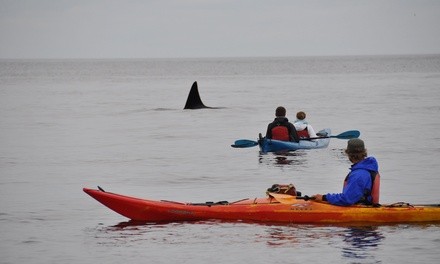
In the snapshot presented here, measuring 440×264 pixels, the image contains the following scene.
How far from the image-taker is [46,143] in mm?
33469

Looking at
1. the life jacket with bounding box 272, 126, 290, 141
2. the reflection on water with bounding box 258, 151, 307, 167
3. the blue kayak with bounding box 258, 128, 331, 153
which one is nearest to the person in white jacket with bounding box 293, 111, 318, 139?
the blue kayak with bounding box 258, 128, 331, 153

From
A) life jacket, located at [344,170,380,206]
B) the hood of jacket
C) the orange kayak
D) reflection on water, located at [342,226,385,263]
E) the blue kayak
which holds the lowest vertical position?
reflection on water, located at [342,226,385,263]

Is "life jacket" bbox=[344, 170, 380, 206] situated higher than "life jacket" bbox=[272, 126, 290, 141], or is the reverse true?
"life jacket" bbox=[272, 126, 290, 141]

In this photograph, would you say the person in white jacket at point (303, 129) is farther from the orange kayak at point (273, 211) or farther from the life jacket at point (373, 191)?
the life jacket at point (373, 191)

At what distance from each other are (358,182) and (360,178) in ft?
0.38

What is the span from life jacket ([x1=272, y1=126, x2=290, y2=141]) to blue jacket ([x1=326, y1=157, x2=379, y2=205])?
32.2ft

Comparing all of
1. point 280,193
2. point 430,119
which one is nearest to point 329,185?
point 280,193

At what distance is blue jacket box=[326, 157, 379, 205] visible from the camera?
1449cm

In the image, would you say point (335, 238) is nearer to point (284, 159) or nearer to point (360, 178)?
point (360, 178)

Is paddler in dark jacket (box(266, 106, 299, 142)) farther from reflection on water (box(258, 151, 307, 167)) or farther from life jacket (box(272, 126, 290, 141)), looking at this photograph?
reflection on water (box(258, 151, 307, 167))

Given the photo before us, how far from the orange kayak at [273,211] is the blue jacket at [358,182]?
0.14m

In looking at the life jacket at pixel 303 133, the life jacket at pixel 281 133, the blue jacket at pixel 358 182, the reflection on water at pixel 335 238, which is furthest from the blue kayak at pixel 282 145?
the blue jacket at pixel 358 182

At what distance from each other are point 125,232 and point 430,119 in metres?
28.4

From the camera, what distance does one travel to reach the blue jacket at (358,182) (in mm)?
14492
